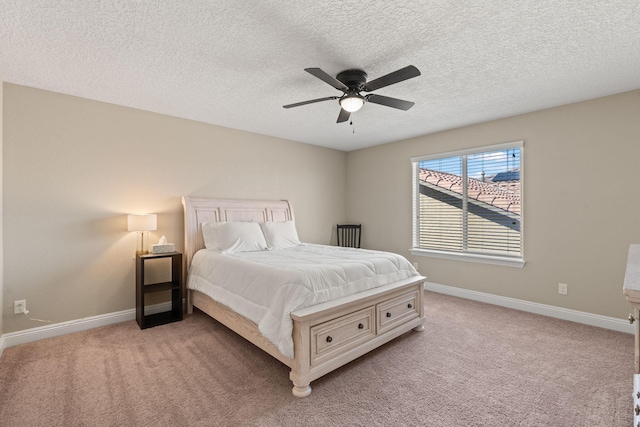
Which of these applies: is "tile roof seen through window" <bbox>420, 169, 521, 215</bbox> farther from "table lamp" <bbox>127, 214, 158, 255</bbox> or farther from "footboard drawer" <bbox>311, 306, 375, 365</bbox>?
"table lamp" <bbox>127, 214, 158, 255</bbox>

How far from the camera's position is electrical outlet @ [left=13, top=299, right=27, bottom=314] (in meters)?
2.82

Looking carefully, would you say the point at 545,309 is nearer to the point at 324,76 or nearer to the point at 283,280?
the point at 283,280

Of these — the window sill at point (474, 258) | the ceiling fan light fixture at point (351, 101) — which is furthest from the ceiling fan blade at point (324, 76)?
the window sill at point (474, 258)

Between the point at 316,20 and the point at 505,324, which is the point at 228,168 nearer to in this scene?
the point at 316,20

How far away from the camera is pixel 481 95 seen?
3.17 m

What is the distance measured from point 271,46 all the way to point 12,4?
1.56 meters

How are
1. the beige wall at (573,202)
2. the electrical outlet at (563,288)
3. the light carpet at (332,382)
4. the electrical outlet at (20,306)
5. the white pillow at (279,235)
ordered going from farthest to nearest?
the white pillow at (279,235) → the electrical outlet at (563,288) → the beige wall at (573,202) → the electrical outlet at (20,306) → the light carpet at (332,382)

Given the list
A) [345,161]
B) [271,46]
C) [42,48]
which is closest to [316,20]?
[271,46]

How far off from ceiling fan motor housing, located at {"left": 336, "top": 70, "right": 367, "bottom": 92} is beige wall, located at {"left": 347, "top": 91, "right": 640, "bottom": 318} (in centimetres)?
245

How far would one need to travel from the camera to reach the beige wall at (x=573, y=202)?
3.09 meters

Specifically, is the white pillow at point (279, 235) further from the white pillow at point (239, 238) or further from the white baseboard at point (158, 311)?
the white baseboard at point (158, 311)

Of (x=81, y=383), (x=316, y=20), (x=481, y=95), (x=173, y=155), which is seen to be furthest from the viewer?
(x=173, y=155)

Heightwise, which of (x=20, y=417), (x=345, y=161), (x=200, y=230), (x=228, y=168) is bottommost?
(x=20, y=417)

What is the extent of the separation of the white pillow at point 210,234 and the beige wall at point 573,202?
3385mm
